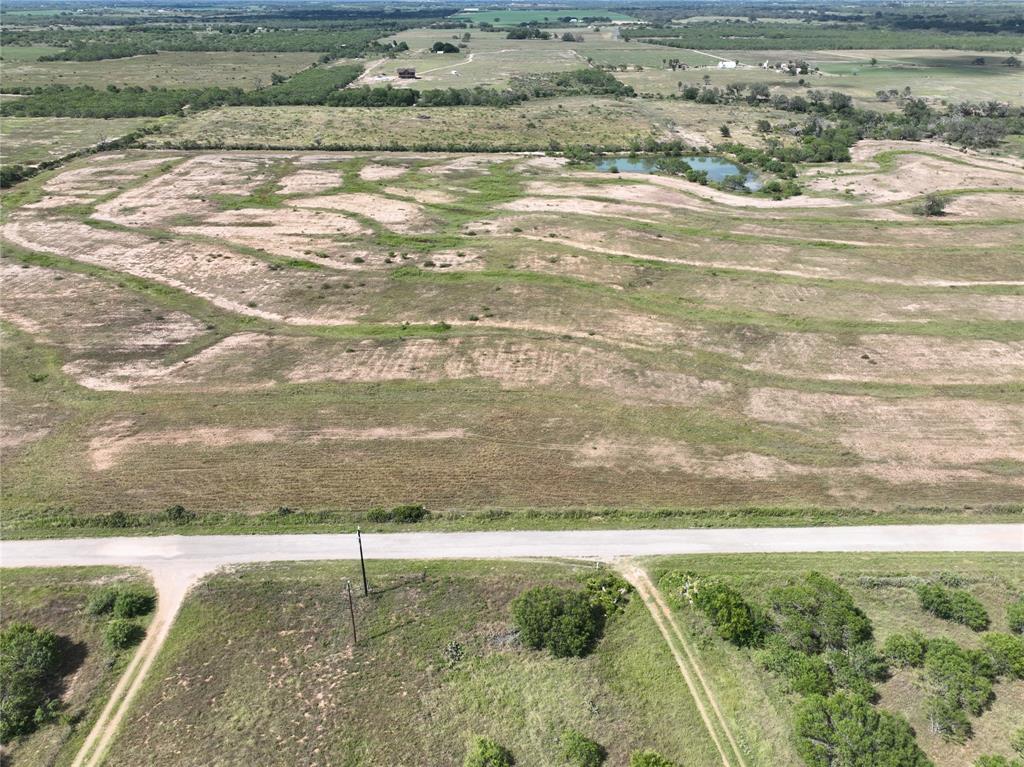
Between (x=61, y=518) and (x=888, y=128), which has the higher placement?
(x=888, y=128)

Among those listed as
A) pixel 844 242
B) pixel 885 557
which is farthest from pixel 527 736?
pixel 844 242

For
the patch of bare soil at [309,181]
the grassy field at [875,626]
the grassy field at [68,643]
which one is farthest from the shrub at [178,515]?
the patch of bare soil at [309,181]

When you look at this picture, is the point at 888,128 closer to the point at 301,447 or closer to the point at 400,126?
the point at 400,126

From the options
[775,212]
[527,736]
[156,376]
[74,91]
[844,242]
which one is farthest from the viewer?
[74,91]

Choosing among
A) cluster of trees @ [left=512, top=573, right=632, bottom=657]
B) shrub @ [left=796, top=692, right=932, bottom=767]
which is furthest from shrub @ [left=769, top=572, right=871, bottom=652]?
cluster of trees @ [left=512, top=573, right=632, bottom=657]

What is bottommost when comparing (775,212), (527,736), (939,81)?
(527,736)

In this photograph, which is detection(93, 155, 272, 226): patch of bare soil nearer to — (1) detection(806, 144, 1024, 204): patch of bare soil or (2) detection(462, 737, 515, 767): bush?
(2) detection(462, 737, 515, 767): bush

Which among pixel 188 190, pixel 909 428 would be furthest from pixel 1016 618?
pixel 188 190
